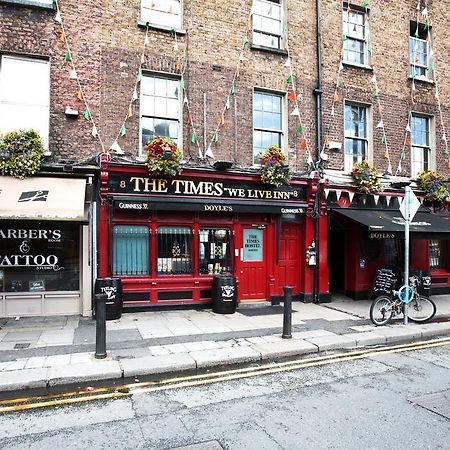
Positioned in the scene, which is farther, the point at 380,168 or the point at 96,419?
the point at 380,168

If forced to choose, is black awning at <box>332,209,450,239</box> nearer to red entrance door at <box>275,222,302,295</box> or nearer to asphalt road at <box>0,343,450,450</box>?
red entrance door at <box>275,222,302,295</box>

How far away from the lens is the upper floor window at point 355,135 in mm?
13344

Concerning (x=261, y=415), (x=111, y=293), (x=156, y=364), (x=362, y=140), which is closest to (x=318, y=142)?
(x=362, y=140)

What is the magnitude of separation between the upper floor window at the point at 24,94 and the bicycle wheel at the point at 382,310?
354 inches

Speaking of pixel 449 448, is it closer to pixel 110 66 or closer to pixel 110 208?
pixel 110 208

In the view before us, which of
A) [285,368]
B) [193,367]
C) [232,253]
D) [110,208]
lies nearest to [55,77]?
[110,208]

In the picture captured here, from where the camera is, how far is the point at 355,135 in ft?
44.3

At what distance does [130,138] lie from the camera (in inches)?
420

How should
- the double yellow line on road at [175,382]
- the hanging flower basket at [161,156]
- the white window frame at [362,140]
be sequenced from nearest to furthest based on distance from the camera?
the double yellow line on road at [175,382]
the hanging flower basket at [161,156]
the white window frame at [362,140]

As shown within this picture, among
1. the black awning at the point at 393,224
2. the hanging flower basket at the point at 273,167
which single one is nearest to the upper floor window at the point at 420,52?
the black awning at the point at 393,224

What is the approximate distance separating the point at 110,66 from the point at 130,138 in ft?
6.39

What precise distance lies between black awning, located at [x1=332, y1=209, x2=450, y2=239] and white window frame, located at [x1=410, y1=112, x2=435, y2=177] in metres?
2.18

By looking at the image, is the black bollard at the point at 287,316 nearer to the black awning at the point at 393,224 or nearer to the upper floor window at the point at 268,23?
the black awning at the point at 393,224

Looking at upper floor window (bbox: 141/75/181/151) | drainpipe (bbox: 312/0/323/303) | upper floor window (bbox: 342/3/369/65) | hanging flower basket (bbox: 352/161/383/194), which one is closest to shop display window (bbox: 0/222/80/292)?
upper floor window (bbox: 141/75/181/151)
